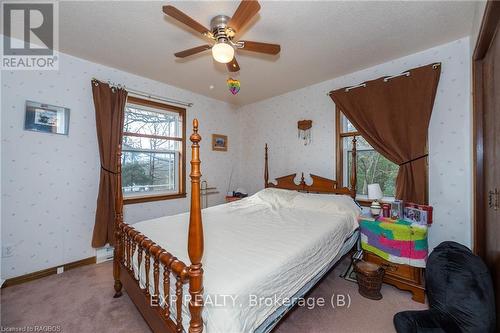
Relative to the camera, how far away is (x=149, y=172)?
345 centimetres

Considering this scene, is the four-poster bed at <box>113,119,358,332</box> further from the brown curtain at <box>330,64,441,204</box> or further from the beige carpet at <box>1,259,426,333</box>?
the brown curtain at <box>330,64,441,204</box>

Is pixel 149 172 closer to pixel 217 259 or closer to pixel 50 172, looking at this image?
pixel 50 172

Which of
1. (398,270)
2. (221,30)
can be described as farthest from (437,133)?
(221,30)

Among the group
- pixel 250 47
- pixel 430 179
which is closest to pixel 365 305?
pixel 430 179

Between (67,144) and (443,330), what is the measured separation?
13.0ft

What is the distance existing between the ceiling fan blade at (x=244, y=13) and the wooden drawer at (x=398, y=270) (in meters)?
2.53

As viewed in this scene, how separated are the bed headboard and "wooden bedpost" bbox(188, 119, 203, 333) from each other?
8.05ft

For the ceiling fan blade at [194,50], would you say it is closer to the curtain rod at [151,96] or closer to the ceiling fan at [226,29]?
the ceiling fan at [226,29]

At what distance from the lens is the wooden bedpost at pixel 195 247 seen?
1.04 m

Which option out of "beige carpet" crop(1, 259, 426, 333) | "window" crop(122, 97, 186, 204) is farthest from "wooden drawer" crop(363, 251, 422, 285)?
"window" crop(122, 97, 186, 204)

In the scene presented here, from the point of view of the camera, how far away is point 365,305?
6.45 feet

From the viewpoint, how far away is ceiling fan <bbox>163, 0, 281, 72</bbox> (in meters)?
1.43

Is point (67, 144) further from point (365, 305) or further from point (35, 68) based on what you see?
point (365, 305)

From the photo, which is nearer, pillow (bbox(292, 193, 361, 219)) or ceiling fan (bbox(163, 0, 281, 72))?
ceiling fan (bbox(163, 0, 281, 72))
